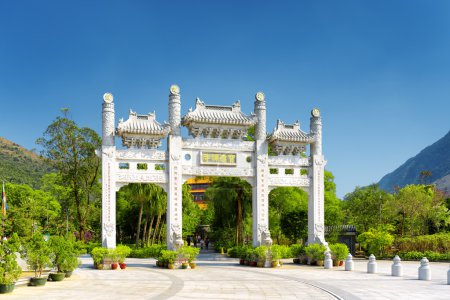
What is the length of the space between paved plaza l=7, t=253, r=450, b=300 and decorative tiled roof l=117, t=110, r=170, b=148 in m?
5.10

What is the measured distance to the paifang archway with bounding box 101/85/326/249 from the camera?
19.7 meters

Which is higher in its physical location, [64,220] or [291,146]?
[291,146]

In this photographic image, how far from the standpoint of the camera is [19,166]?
6944cm

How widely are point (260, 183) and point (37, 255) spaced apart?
10.2m

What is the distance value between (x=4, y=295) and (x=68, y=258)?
12.1ft

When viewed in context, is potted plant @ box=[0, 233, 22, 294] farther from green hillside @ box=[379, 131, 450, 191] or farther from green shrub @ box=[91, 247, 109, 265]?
green hillside @ box=[379, 131, 450, 191]

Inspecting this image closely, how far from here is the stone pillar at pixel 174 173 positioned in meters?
20.1

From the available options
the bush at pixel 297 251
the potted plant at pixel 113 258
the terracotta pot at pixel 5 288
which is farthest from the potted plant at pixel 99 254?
the bush at pixel 297 251

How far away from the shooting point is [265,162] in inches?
850

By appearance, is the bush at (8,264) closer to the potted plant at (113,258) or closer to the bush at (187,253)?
the potted plant at (113,258)

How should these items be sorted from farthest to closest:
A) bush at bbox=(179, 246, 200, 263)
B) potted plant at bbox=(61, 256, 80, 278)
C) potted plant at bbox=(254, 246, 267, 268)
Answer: potted plant at bbox=(254, 246, 267, 268) < bush at bbox=(179, 246, 200, 263) < potted plant at bbox=(61, 256, 80, 278)

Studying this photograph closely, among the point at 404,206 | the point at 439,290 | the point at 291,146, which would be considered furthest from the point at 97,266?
the point at 404,206

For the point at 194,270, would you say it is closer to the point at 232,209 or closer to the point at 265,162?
the point at 265,162

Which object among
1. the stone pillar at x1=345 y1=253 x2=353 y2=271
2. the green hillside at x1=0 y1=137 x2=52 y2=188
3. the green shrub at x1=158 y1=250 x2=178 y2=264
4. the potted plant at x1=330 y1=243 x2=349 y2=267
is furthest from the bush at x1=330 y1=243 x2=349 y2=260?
the green hillside at x1=0 y1=137 x2=52 y2=188
